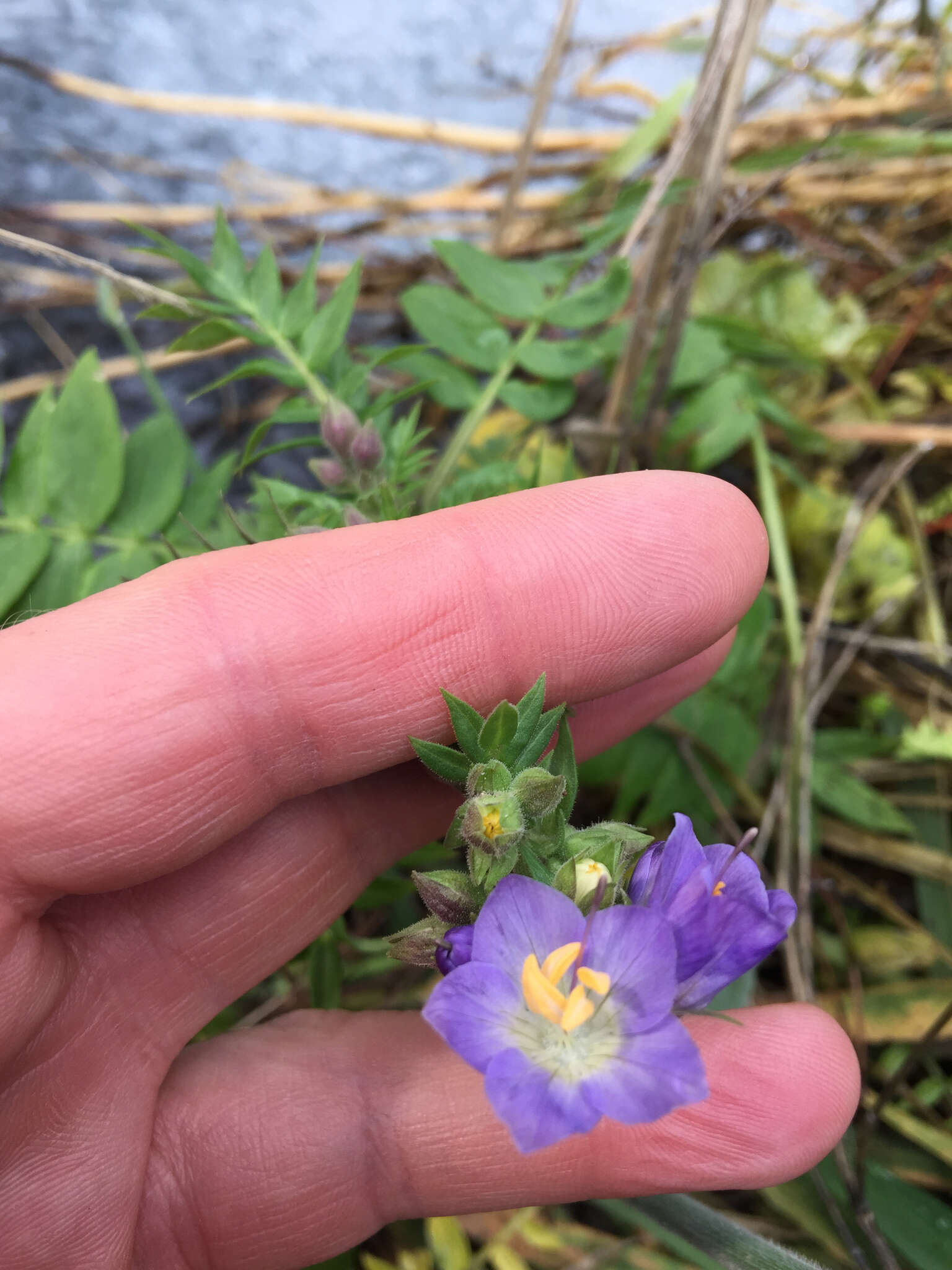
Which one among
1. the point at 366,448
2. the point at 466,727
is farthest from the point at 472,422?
the point at 466,727

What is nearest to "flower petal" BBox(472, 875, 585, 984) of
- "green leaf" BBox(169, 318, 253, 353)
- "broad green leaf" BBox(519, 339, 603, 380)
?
"green leaf" BBox(169, 318, 253, 353)

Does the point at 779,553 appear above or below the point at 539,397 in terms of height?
below

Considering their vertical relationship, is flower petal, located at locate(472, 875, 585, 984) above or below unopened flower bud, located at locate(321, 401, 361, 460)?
below

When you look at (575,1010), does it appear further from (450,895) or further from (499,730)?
(499,730)

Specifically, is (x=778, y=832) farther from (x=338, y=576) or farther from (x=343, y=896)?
(x=338, y=576)

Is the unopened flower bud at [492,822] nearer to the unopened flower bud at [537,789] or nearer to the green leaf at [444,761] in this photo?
the unopened flower bud at [537,789]

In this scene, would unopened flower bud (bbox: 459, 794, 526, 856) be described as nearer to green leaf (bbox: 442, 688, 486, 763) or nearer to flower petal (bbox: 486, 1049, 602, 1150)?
green leaf (bbox: 442, 688, 486, 763)
